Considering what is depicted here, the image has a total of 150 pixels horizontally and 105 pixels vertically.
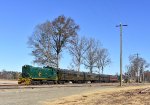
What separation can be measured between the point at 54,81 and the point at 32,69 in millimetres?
7102

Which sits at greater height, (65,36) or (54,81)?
(65,36)

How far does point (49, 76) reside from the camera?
6638cm

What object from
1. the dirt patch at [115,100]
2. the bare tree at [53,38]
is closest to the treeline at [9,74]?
the bare tree at [53,38]

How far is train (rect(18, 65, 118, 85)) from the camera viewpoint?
61.6 metres

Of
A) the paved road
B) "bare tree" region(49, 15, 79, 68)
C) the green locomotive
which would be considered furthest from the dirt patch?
"bare tree" region(49, 15, 79, 68)

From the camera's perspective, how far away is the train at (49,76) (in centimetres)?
6163

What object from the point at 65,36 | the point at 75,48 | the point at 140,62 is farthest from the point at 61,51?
the point at 140,62

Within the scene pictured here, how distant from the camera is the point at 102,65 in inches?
4705

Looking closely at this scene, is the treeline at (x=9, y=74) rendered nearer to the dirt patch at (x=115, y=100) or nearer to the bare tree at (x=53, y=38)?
the bare tree at (x=53, y=38)

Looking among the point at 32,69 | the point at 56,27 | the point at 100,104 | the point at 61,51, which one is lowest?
the point at 100,104

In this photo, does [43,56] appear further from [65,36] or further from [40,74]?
[40,74]

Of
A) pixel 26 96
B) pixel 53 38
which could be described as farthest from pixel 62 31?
Answer: pixel 26 96

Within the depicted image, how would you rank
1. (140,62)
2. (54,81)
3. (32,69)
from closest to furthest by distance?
(32,69), (54,81), (140,62)

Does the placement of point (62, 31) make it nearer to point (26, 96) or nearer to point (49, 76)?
point (49, 76)
